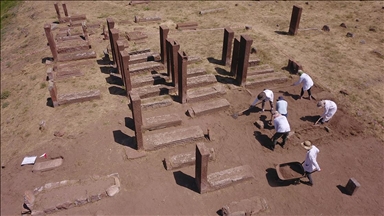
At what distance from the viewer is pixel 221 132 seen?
1061 centimetres

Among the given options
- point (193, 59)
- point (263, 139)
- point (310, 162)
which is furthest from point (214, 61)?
point (310, 162)

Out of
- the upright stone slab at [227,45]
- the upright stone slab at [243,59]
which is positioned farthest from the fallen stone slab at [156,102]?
the upright stone slab at [227,45]

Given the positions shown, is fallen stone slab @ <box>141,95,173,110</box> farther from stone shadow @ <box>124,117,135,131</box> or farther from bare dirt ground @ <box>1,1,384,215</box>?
stone shadow @ <box>124,117,135,131</box>

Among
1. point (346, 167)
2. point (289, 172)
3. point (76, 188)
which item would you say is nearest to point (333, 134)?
point (346, 167)

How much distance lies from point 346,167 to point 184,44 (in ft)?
34.2

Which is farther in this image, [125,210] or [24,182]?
[24,182]

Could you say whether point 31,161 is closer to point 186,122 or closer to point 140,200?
point 140,200

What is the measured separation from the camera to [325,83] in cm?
1312

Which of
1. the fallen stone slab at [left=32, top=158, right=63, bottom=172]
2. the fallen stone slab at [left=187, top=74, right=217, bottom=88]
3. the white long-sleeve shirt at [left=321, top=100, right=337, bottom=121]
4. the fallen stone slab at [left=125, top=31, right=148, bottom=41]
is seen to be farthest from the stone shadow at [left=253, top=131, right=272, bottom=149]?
the fallen stone slab at [left=125, top=31, right=148, bottom=41]

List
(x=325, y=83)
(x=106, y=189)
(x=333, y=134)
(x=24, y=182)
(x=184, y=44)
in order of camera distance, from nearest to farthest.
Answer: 1. (x=106, y=189)
2. (x=24, y=182)
3. (x=333, y=134)
4. (x=325, y=83)
5. (x=184, y=44)

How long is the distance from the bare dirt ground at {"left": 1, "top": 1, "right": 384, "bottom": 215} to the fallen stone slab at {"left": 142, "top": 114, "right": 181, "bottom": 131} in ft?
1.57

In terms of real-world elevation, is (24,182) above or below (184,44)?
below

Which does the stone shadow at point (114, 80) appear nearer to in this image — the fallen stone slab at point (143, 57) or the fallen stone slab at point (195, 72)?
the fallen stone slab at point (143, 57)

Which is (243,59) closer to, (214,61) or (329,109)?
(214,61)
